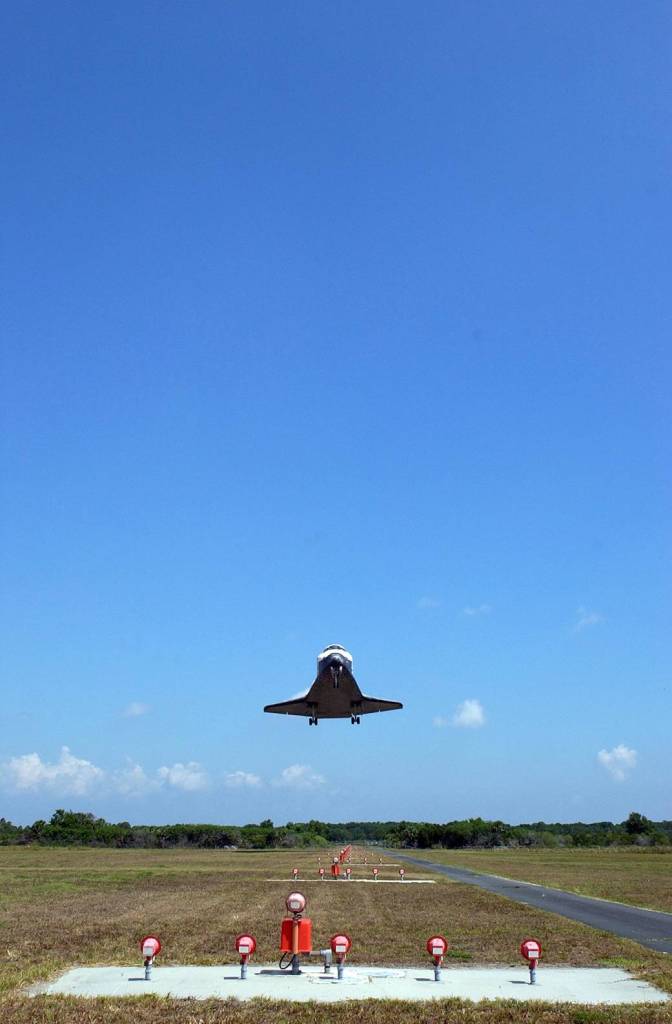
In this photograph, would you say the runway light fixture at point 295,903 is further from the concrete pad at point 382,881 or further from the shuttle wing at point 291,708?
the shuttle wing at point 291,708

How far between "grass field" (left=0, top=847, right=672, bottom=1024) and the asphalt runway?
1097 mm

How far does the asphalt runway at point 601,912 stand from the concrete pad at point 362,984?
6176 mm

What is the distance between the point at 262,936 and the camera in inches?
950

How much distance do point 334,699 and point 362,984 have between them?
133 ft

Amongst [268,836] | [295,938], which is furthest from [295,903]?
[268,836]

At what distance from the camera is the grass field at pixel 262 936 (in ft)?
46.2

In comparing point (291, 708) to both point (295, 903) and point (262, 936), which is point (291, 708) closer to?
point (262, 936)

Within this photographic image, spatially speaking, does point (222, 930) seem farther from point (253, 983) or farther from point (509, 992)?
point (509, 992)

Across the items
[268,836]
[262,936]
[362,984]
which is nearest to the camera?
[362,984]

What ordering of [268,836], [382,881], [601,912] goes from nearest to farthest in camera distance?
[601,912] < [382,881] < [268,836]

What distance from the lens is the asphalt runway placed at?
997 inches

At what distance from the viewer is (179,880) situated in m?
51.3

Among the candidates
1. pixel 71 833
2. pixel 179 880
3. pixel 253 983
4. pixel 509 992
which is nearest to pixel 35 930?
pixel 253 983

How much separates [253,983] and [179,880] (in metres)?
37.9
